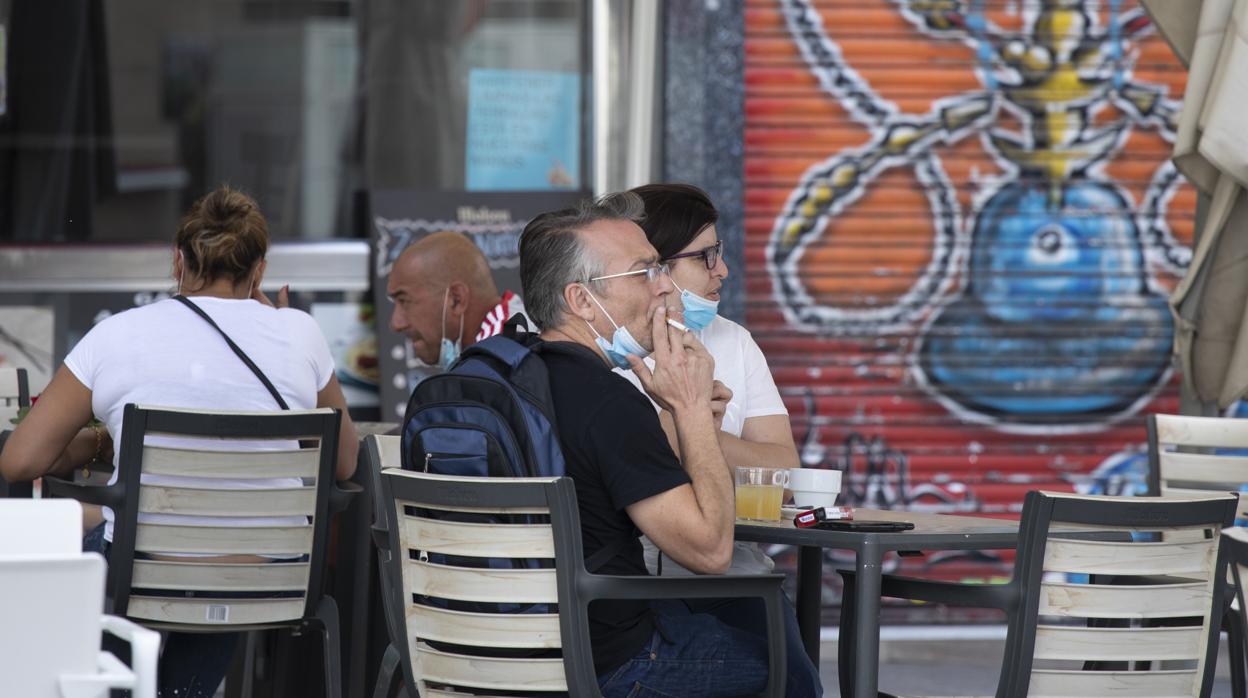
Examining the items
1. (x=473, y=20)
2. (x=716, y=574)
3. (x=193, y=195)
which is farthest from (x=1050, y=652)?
(x=193, y=195)

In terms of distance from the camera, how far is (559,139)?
21.2ft

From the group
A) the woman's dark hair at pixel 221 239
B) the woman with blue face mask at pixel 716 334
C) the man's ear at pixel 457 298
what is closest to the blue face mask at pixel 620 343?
the woman with blue face mask at pixel 716 334

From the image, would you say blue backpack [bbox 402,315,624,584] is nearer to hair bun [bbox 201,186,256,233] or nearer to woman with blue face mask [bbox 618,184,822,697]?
woman with blue face mask [bbox 618,184,822,697]

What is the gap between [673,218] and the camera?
3.68m

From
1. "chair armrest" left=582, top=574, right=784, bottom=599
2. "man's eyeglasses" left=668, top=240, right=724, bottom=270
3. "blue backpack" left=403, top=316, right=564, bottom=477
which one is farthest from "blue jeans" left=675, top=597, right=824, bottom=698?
"man's eyeglasses" left=668, top=240, right=724, bottom=270

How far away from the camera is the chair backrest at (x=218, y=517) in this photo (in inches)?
133

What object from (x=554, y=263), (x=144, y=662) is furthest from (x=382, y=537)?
(x=144, y=662)

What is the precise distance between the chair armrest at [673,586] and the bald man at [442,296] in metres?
2.10

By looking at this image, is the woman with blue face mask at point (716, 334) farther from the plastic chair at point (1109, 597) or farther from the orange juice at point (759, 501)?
the plastic chair at point (1109, 597)

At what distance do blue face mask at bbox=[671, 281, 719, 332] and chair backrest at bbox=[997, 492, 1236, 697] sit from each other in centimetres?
106

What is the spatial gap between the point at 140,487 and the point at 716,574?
4.60ft

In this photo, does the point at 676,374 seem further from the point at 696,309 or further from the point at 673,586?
the point at 696,309

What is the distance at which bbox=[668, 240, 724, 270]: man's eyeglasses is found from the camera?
3.66 m

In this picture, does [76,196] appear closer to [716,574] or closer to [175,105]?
[175,105]
